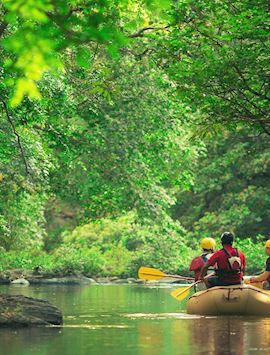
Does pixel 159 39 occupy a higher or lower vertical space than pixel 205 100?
higher

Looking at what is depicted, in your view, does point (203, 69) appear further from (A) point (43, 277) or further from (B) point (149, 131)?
(A) point (43, 277)

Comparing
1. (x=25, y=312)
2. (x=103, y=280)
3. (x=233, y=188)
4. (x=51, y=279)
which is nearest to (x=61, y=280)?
(x=51, y=279)

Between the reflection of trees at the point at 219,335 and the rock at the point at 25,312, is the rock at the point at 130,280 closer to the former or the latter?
the reflection of trees at the point at 219,335

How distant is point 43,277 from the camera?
43375mm

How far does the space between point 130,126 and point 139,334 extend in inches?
612

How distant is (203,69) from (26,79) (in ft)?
45.4

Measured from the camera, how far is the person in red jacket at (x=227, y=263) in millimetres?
20461

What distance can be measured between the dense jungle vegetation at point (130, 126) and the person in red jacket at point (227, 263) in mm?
3579

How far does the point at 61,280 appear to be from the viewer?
141ft

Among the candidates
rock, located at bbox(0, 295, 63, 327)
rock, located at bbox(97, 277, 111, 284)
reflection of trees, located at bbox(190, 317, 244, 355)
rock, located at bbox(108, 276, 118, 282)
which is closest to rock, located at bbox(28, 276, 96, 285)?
rock, located at bbox(97, 277, 111, 284)

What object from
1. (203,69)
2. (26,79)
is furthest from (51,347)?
(203,69)

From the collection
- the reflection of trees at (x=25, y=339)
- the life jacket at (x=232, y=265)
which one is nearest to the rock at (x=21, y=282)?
the life jacket at (x=232, y=265)

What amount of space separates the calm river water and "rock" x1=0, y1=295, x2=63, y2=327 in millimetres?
320

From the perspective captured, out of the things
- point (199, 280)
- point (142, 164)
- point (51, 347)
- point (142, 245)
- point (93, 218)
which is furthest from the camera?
point (142, 245)
